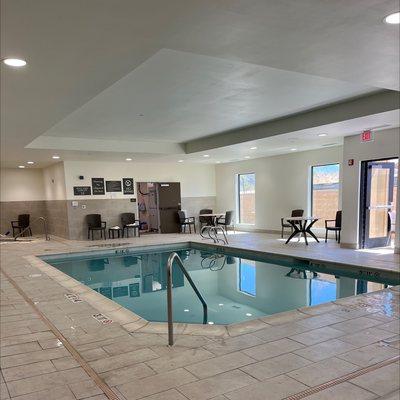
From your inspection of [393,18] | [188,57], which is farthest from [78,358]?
[393,18]

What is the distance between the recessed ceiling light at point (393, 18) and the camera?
2.19 m

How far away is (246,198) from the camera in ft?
39.3

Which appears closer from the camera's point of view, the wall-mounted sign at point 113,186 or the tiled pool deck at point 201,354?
the tiled pool deck at point 201,354

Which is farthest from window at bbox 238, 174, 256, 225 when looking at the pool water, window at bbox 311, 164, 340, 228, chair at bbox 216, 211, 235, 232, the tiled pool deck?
the tiled pool deck

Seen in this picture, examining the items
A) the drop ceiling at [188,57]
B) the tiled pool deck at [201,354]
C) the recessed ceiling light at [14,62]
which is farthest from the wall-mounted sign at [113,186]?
the recessed ceiling light at [14,62]

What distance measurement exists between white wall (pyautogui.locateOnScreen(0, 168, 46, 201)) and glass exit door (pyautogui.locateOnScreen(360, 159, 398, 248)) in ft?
34.5

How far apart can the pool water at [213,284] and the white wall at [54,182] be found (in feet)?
10.3

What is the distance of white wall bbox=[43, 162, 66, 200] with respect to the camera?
33.5 ft

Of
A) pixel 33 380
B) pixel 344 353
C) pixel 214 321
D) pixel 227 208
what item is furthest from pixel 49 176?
pixel 344 353

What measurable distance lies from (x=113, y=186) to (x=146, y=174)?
3.99 feet

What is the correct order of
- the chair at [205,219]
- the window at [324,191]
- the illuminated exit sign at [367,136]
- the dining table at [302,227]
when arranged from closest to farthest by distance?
1. the illuminated exit sign at [367,136]
2. the dining table at [302,227]
3. the window at [324,191]
4. the chair at [205,219]

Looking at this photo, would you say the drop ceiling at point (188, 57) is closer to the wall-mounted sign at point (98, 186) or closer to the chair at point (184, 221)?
the wall-mounted sign at point (98, 186)

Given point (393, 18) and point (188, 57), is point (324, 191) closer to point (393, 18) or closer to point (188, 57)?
point (188, 57)

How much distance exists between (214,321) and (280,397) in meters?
2.18
